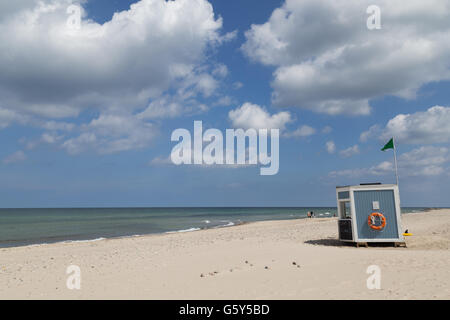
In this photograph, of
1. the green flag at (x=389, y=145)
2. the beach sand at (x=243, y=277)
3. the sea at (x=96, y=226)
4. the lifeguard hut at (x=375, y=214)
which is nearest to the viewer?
the beach sand at (x=243, y=277)

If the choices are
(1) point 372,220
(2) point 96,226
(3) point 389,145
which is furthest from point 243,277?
(2) point 96,226

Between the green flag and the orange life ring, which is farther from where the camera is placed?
the green flag

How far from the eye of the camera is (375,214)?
1374cm

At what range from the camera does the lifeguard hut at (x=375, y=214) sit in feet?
44.8

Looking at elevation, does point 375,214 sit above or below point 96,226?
above

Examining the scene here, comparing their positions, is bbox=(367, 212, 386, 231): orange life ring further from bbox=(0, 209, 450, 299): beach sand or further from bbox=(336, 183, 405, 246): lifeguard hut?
bbox=(0, 209, 450, 299): beach sand

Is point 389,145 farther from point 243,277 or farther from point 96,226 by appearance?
point 96,226

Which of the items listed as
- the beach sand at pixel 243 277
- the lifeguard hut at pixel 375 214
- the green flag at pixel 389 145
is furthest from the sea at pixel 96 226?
the green flag at pixel 389 145

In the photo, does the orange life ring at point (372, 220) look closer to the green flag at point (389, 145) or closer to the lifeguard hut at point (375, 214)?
the lifeguard hut at point (375, 214)

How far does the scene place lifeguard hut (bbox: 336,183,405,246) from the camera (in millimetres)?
13641

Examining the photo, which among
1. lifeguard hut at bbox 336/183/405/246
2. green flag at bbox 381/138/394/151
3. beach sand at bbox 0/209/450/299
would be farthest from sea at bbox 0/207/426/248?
green flag at bbox 381/138/394/151
